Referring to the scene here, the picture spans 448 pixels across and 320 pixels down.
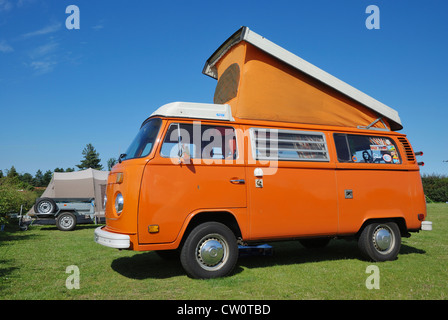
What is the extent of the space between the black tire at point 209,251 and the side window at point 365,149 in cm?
267

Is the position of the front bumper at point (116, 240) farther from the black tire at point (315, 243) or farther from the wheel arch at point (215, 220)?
the black tire at point (315, 243)

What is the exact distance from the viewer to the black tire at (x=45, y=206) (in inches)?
599

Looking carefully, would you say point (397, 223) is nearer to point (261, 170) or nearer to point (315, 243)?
point (315, 243)

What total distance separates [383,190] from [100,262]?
572cm

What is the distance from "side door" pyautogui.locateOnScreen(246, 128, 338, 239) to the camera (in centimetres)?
559

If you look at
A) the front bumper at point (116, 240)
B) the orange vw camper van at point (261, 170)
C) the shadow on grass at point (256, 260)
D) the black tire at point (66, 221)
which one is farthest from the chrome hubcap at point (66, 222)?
the front bumper at point (116, 240)

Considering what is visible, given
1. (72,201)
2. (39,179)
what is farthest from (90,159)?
(72,201)

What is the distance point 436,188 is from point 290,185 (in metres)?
34.7

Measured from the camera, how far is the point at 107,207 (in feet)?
18.5

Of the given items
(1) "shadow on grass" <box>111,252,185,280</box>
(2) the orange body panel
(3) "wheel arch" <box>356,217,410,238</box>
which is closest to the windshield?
(2) the orange body panel

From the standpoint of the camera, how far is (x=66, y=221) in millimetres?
15422
